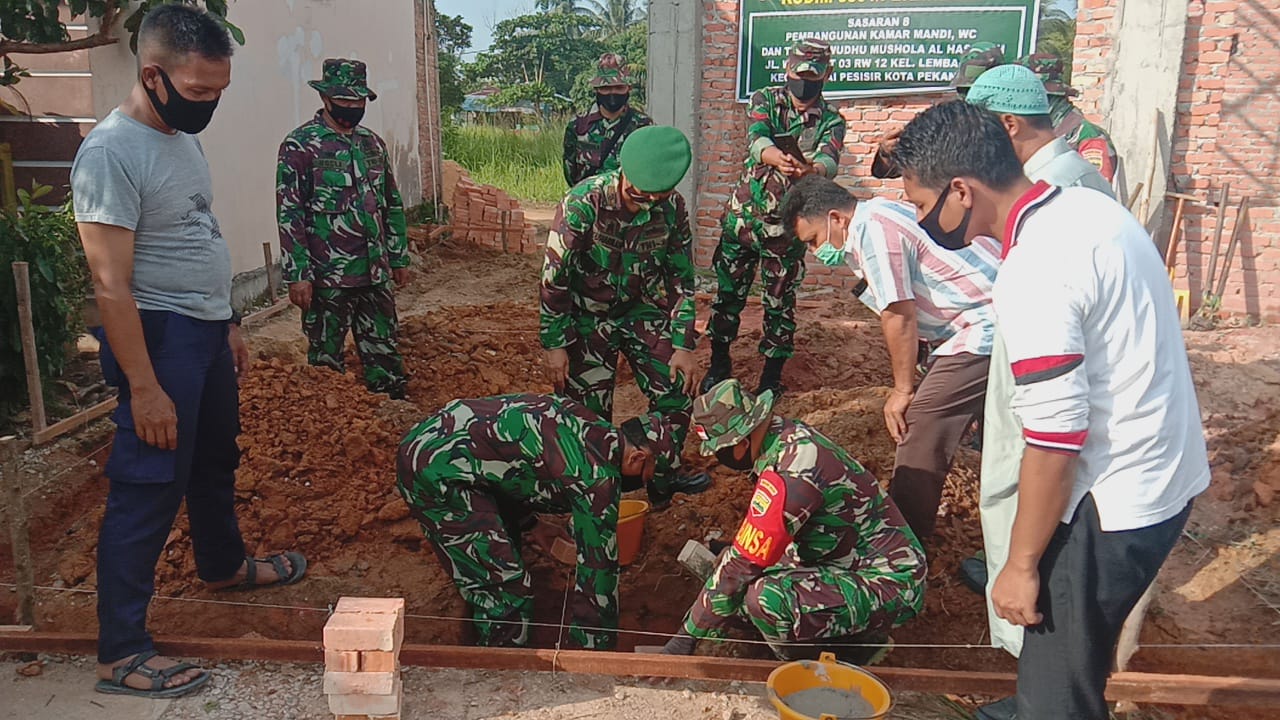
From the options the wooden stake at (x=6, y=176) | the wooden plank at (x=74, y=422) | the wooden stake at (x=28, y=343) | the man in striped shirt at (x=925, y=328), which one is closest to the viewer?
the man in striped shirt at (x=925, y=328)

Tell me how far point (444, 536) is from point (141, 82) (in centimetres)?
164

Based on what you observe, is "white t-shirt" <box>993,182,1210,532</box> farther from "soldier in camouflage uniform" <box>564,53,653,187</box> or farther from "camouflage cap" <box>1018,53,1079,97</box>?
"soldier in camouflage uniform" <box>564,53,653,187</box>

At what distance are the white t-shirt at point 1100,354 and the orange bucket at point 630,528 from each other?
2.19 meters

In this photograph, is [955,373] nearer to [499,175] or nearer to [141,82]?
[141,82]

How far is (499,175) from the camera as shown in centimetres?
1819

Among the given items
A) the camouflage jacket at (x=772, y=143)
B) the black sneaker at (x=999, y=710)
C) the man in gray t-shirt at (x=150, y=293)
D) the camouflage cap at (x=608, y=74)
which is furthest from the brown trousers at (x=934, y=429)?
the camouflage cap at (x=608, y=74)

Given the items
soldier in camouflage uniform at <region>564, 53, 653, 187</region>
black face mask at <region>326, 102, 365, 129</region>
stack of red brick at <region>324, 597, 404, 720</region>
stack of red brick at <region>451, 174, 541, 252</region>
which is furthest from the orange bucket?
stack of red brick at <region>451, 174, 541, 252</region>

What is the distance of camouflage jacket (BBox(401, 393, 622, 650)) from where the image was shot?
303 cm

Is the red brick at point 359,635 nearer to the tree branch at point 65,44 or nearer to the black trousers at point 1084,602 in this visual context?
the black trousers at point 1084,602

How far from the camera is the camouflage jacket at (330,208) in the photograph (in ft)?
16.6

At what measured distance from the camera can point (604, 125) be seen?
6875 millimetres

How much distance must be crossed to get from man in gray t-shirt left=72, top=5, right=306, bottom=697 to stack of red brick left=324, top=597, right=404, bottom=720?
1.93 feet

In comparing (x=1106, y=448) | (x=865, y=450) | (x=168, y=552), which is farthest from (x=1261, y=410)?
(x=168, y=552)

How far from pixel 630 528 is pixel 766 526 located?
119 cm
